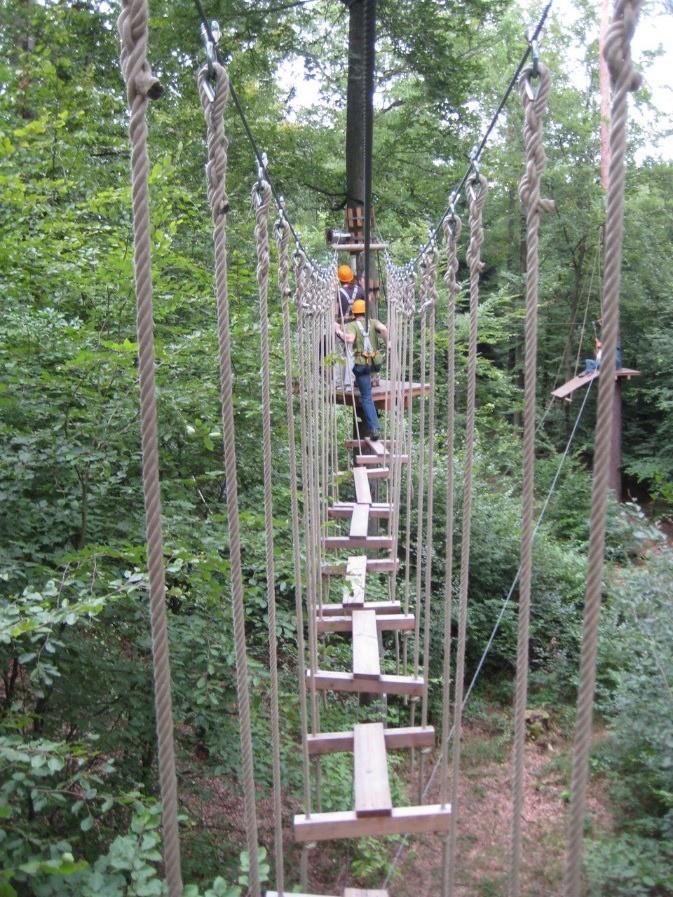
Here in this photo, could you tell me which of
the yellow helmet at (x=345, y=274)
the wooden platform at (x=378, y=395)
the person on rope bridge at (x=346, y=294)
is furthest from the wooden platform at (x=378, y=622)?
the yellow helmet at (x=345, y=274)

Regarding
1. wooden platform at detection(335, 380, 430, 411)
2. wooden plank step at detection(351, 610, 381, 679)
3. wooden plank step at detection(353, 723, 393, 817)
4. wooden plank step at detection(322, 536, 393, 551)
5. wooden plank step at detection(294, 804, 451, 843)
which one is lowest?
wooden plank step at detection(294, 804, 451, 843)

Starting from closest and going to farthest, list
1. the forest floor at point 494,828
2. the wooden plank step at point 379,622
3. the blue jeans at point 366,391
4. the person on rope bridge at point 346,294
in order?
the wooden plank step at point 379,622 < the forest floor at point 494,828 < the blue jeans at point 366,391 < the person on rope bridge at point 346,294

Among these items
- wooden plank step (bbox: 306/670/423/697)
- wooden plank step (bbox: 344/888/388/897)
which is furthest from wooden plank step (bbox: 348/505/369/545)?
wooden plank step (bbox: 344/888/388/897)

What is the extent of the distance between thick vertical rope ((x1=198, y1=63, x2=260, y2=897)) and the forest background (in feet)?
0.61

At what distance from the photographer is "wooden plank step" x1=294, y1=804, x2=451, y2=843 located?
1440mm

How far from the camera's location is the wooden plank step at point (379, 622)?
237cm

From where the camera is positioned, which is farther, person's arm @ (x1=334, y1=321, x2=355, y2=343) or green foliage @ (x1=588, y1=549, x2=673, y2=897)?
person's arm @ (x1=334, y1=321, x2=355, y2=343)

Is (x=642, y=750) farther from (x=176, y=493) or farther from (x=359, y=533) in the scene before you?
(x=176, y=493)

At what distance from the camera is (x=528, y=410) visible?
0.94 m

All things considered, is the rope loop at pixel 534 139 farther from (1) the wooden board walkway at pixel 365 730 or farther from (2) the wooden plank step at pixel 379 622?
(2) the wooden plank step at pixel 379 622

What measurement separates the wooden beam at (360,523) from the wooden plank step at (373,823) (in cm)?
147

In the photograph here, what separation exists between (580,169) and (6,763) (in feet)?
34.0

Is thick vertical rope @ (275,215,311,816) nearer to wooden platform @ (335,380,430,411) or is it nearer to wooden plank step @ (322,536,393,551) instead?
wooden plank step @ (322,536,393,551)

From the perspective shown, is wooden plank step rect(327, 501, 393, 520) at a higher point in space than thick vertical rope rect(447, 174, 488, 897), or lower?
lower
